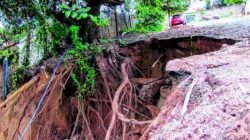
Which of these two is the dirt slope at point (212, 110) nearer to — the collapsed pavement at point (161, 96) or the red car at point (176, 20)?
the collapsed pavement at point (161, 96)

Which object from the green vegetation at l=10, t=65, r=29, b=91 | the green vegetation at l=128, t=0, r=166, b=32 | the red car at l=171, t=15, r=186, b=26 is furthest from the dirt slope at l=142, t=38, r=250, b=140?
the red car at l=171, t=15, r=186, b=26

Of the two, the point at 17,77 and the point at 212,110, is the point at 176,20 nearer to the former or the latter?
the point at 17,77

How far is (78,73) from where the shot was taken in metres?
4.80

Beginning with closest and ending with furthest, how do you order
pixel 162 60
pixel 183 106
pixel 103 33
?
pixel 183 106 → pixel 162 60 → pixel 103 33

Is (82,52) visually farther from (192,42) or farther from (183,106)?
(183,106)

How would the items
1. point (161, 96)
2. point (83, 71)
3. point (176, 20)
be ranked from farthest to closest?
point (176, 20) < point (83, 71) < point (161, 96)

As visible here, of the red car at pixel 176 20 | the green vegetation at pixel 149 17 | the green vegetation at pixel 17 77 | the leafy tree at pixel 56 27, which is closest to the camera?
the leafy tree at pixel 56 27

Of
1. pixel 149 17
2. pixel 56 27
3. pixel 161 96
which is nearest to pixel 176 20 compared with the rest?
pixel 149 17

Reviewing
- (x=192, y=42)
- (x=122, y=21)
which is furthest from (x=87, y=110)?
(x=122, y=21)

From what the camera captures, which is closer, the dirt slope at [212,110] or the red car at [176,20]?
the dirt slope at [212,110]

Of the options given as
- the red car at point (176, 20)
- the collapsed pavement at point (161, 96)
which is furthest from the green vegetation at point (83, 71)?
the red car at point (176, 20)

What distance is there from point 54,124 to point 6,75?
110cm

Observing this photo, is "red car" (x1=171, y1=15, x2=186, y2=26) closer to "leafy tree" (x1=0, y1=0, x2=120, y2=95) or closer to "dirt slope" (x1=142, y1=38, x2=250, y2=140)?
"leafy tree" (x1=0, y1=0, x2=120, y2=95)

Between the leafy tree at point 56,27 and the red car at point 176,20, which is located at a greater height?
the leafy tree at point 56,27
